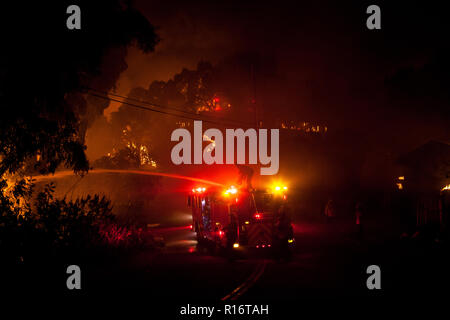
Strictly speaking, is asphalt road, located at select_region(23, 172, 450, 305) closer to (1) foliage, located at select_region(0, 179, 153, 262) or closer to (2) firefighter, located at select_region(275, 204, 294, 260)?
(2) firefighter, located at select_region(275, 204, 294, 260)

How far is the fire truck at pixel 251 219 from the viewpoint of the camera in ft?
46.9

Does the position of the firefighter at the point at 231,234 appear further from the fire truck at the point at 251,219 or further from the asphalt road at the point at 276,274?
the asphalt road at the point at 276,274

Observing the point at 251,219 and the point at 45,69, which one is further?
the point at 251,219

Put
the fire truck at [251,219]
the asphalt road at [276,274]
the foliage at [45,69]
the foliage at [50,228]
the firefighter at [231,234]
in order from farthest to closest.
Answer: the fire truck at [251,219] < the firefighter at [231,234] < the foliage at [50,228] < the foliage at [45,69] < the asphalt road at [276,274]

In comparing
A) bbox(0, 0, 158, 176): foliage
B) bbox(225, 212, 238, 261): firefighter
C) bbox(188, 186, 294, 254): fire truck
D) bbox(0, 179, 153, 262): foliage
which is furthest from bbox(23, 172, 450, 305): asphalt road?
bbox(0, 0, 158, 176): foliage

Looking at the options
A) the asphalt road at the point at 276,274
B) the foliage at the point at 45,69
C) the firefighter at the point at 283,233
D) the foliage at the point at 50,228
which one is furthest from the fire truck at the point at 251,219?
the foliage at the point at 45,69

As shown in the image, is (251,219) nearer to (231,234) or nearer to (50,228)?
(231,234)

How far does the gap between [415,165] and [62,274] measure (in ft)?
75.3

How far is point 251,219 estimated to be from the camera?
569 inches

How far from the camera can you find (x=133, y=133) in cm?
4109

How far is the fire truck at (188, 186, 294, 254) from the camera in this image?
1430 cm

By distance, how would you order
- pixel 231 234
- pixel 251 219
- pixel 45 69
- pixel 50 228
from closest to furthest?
pixel 45 69, pixel 50 228, pixel 231 234, pixel 251 219

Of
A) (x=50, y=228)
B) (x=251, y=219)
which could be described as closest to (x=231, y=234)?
(x=251, y=219)

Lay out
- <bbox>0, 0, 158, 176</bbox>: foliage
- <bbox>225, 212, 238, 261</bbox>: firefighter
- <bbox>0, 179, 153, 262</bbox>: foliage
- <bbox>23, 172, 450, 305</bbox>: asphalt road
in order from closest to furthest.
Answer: <bbox>23, 172, 450, 305</bbox>: asphalt road
<bbox>0, 0, 158, 176</bbox>: foliage
<bbox>0, 179, 153, 262</bbox>: foliage
<bbox>225, 212, 238, 261</bbox>: firefighter
